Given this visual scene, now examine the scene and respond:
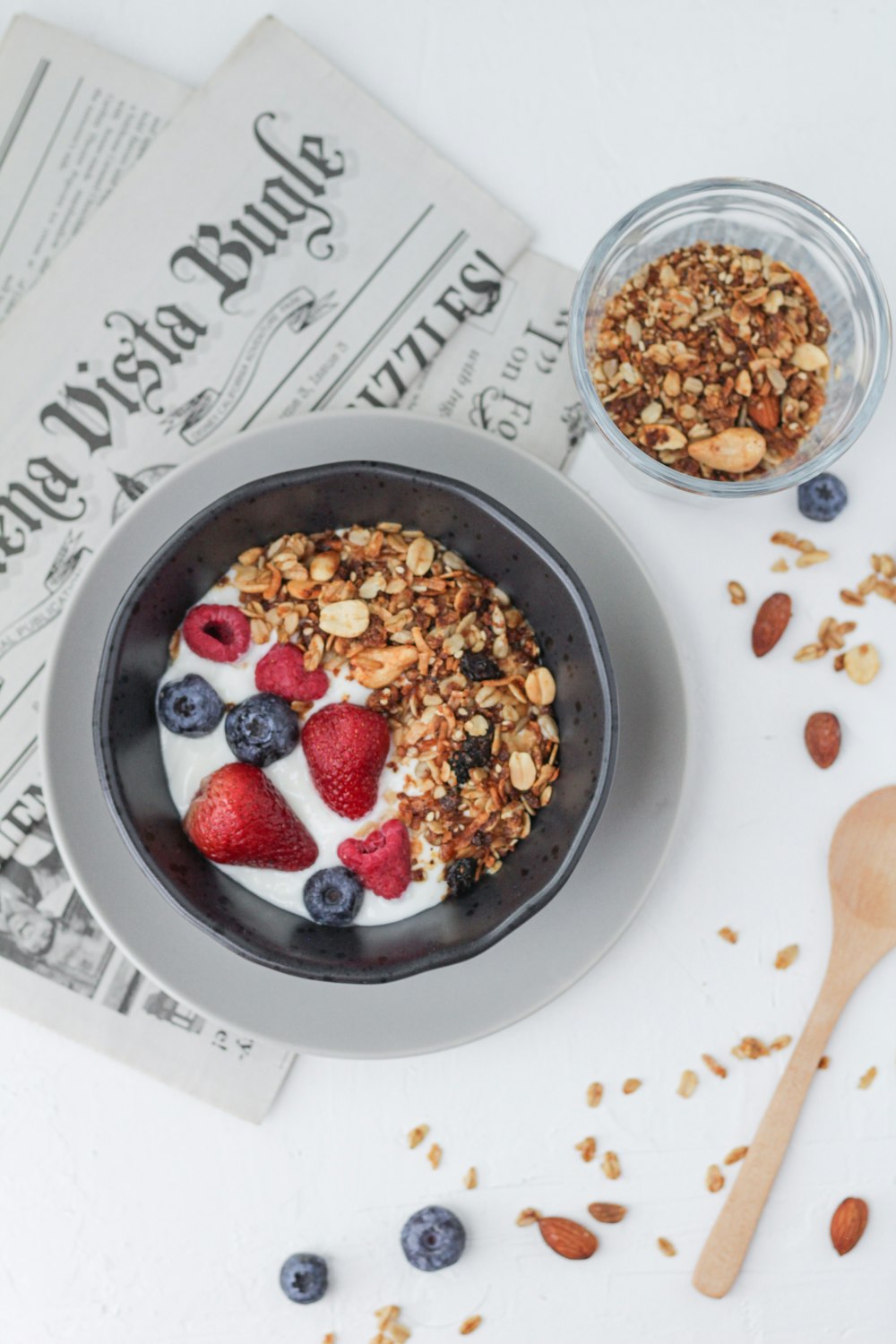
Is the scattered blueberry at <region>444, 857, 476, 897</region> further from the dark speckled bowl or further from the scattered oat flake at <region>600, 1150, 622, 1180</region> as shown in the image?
the scattered oat flake at <region>600, 1150, 622, 1180</region>

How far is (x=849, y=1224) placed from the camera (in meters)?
1.23

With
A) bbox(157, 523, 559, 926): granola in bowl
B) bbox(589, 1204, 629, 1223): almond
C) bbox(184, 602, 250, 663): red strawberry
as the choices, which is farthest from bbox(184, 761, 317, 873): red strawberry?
bbox(589, 1204, 629, 1223): almond

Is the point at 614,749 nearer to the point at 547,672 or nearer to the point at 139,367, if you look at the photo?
the point at 547,672

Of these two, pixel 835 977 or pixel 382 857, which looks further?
pixel 835 977

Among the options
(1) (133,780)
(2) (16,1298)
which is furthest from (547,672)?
(2) (16,1298)

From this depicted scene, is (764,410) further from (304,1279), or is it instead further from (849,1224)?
(304,1279)

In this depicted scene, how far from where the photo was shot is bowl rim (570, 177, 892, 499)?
1122mm

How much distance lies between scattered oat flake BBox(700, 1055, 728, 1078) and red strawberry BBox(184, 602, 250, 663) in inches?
29.3

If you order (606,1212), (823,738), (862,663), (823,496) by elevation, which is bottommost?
(606,1212)

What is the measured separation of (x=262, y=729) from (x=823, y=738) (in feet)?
2.19

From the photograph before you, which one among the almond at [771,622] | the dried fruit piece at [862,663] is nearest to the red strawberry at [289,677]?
the almond at [771,622]

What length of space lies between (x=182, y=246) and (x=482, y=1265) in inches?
51.3

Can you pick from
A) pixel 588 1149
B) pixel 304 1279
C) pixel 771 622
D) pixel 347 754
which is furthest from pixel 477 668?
pixel 304 1279

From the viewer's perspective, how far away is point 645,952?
1.23 meters
